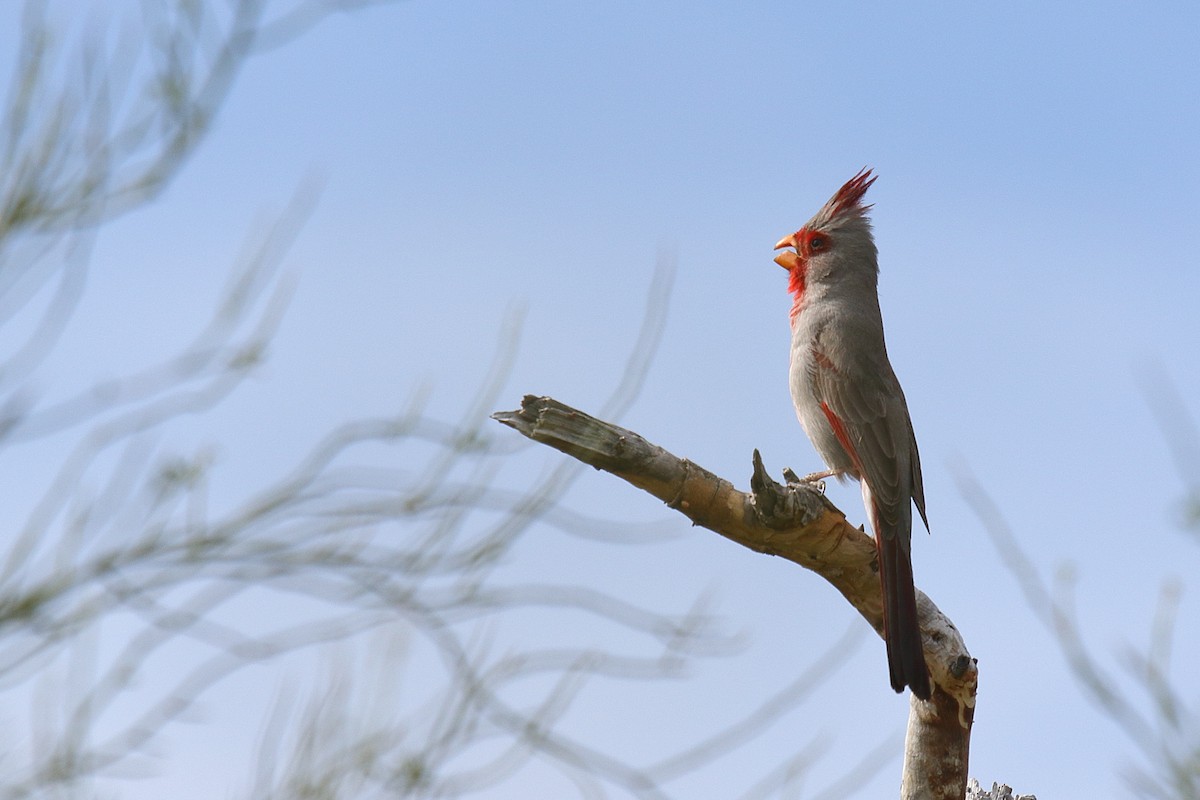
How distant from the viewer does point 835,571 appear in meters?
5.82

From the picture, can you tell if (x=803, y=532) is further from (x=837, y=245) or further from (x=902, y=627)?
(x=837, y=245)

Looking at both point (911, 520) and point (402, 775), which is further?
point (911, 520)

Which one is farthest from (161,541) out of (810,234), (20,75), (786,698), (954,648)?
(810,234)

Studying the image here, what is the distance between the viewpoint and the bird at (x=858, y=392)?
18.6 feet

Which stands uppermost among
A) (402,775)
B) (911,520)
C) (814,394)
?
(814,394)

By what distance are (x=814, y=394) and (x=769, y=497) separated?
6.99 ft

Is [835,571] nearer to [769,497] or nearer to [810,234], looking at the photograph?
[769,497]

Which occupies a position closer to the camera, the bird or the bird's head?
the bird

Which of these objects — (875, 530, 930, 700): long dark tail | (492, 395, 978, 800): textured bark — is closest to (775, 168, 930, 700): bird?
(875, 530, 930, 700): long dark tail

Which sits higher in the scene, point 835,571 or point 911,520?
point 911,520

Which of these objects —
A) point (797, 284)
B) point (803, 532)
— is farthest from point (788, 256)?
point (803, 532)

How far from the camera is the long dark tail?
5.47 metres

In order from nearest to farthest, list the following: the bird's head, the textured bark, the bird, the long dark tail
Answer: the textured bark, the long dark tail, the bird, the bird's head

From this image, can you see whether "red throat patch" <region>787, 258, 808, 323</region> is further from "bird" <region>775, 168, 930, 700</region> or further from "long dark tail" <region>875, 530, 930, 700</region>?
"long dark tail" <region>875, 530, 930, 700</region>
